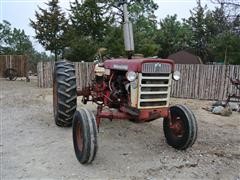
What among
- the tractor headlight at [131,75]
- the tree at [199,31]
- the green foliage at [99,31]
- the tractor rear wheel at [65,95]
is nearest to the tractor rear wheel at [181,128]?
the tractor headlight at [131,75]

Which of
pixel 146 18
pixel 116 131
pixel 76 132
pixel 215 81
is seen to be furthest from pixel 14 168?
A: pixel 146 18

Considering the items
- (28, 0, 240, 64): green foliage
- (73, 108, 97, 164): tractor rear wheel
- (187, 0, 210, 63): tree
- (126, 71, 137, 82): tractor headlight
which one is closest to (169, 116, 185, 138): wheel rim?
(126, 71, 137, 82): tractor headlight

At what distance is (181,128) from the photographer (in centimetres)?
554

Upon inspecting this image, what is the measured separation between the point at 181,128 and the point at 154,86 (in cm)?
96

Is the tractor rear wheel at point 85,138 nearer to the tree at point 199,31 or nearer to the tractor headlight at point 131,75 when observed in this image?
the tractor headlight at point 131,75

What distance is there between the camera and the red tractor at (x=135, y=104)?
480 cm

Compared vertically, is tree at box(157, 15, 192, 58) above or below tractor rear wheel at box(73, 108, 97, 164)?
above

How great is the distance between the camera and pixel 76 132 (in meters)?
5.09

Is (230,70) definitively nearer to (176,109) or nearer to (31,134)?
(176,109)

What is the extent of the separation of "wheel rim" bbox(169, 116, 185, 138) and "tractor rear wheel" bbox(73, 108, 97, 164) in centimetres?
161

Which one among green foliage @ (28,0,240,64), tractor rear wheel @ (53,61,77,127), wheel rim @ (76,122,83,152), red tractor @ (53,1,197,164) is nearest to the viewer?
red tractor @ (53,1,197,164)

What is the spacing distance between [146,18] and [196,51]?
7.67m

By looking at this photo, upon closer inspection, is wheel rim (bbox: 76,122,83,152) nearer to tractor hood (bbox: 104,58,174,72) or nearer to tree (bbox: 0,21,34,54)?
tractor hood (bbox: 104,58,174,72)

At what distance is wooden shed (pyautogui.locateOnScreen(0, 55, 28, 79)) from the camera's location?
21750mm
